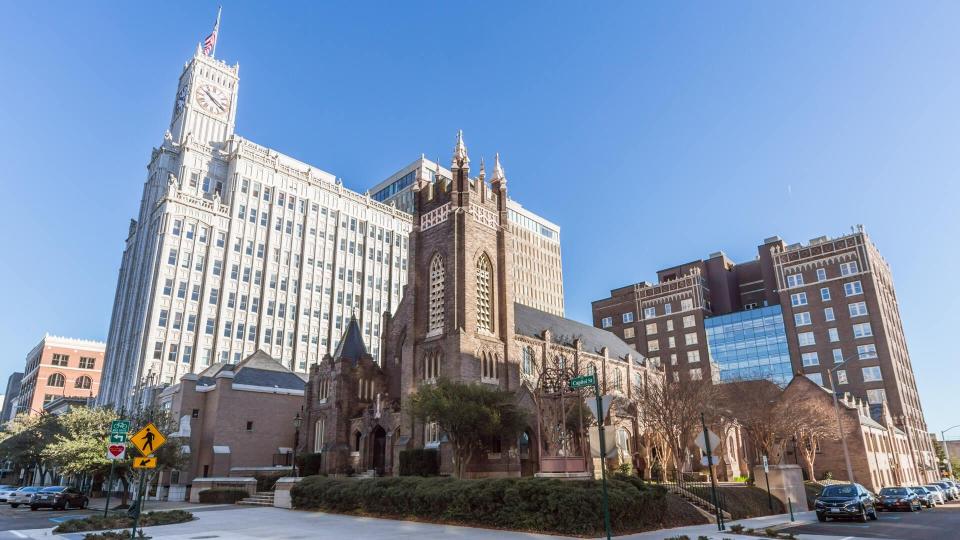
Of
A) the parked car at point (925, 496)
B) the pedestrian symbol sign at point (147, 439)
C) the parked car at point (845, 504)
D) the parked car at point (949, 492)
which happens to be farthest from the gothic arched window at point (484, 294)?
the parked car at point (949, 492)

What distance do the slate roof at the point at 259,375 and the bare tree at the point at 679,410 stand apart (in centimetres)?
3173

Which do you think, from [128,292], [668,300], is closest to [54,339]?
[128,292]

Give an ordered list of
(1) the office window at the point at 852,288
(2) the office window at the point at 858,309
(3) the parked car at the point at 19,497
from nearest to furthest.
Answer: (3) the parked car at the point at 19,497 → (2) the office window at the point at 858,309 → (1) the office window at the point at 852,288

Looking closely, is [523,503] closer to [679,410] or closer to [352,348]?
[679,410]

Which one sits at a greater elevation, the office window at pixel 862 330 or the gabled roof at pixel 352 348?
the office window at pixel 862 330

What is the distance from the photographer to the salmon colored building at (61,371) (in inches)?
4198

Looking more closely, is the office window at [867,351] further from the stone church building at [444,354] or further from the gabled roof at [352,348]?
the gabled roof at [352,348]

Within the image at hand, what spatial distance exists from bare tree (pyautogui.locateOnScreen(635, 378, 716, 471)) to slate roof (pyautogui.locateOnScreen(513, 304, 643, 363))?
42.8 feet

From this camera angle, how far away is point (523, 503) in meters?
Result: 20.4

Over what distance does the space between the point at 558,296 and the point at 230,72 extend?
8179 centimetres

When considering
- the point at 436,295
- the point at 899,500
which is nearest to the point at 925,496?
the point at 899,500

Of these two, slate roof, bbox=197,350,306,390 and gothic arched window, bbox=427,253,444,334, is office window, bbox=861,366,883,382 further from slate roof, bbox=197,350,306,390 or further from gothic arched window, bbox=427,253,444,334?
slate roof, bbox=197,350,306,390

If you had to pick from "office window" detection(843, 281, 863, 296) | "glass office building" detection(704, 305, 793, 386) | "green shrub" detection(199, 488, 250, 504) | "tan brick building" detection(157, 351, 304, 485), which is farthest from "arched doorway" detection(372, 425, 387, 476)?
"office window" detection(843, 281, 863, 296)

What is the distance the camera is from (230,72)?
10262 cm
